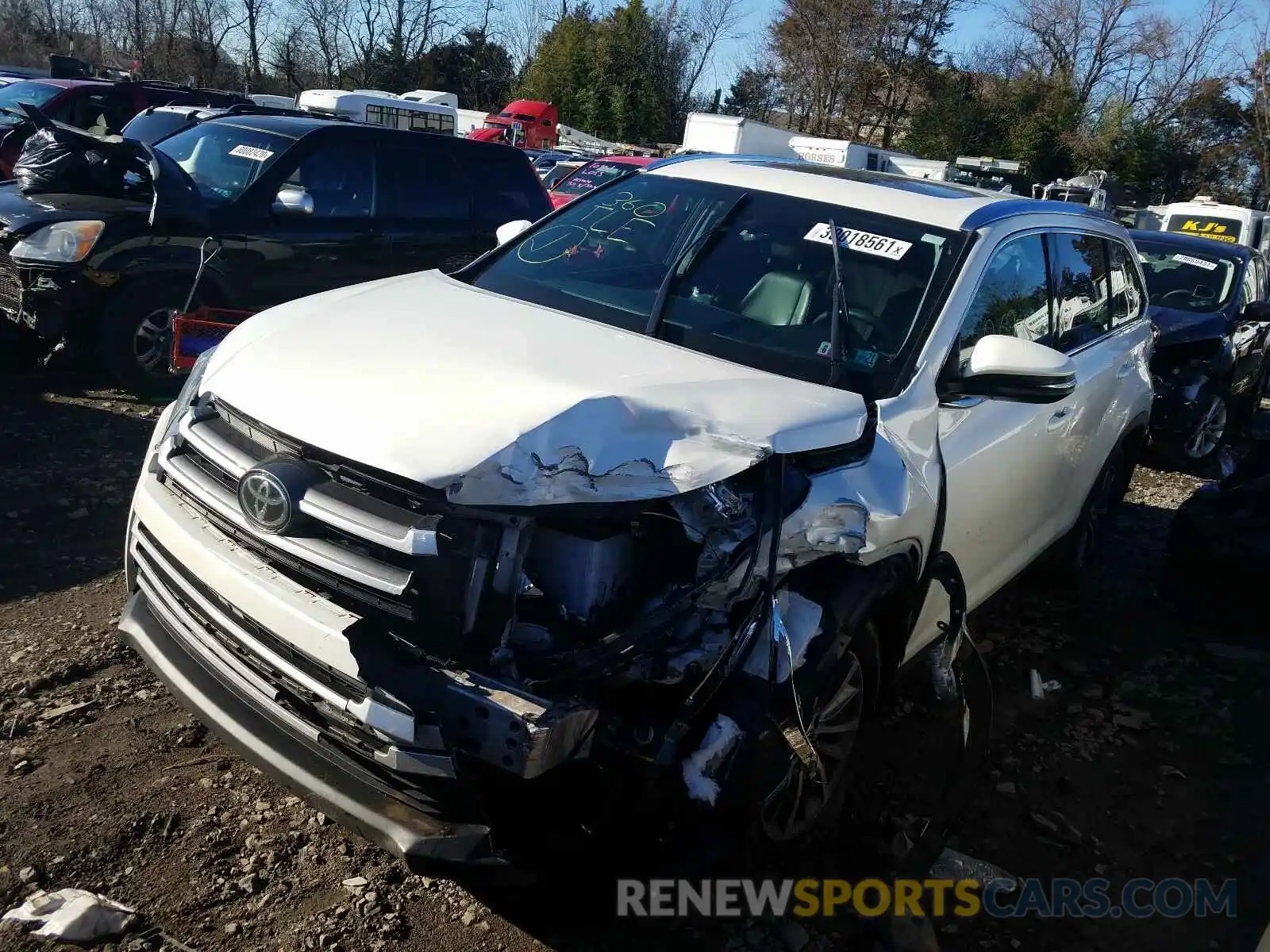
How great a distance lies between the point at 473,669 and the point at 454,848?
38cm

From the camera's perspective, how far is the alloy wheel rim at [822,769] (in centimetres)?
273

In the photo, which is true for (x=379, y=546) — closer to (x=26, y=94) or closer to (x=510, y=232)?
(x=510, y=232)

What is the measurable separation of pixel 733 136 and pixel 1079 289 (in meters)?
22.9

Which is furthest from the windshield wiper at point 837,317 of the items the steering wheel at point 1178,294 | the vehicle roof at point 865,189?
the steering wheel at point 1178,294

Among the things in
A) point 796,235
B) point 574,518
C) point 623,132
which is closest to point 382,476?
point 574,518

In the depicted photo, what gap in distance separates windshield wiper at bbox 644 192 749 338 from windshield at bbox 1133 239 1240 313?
662cm

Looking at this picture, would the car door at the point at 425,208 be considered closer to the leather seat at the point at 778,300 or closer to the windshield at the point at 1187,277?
the leather seat at the point at 778,300

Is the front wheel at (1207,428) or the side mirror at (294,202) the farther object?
the front wheel at (1207,428)

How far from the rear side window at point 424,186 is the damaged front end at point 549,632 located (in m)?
5.24

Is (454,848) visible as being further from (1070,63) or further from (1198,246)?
(1070,63)

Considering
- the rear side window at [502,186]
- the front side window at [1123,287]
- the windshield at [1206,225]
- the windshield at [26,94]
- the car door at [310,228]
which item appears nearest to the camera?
the front side window at [1123,287]

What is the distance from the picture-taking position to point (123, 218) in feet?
20.5

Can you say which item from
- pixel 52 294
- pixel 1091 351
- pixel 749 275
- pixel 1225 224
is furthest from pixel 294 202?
pixel 1225 224

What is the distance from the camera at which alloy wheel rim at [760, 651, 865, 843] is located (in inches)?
108
